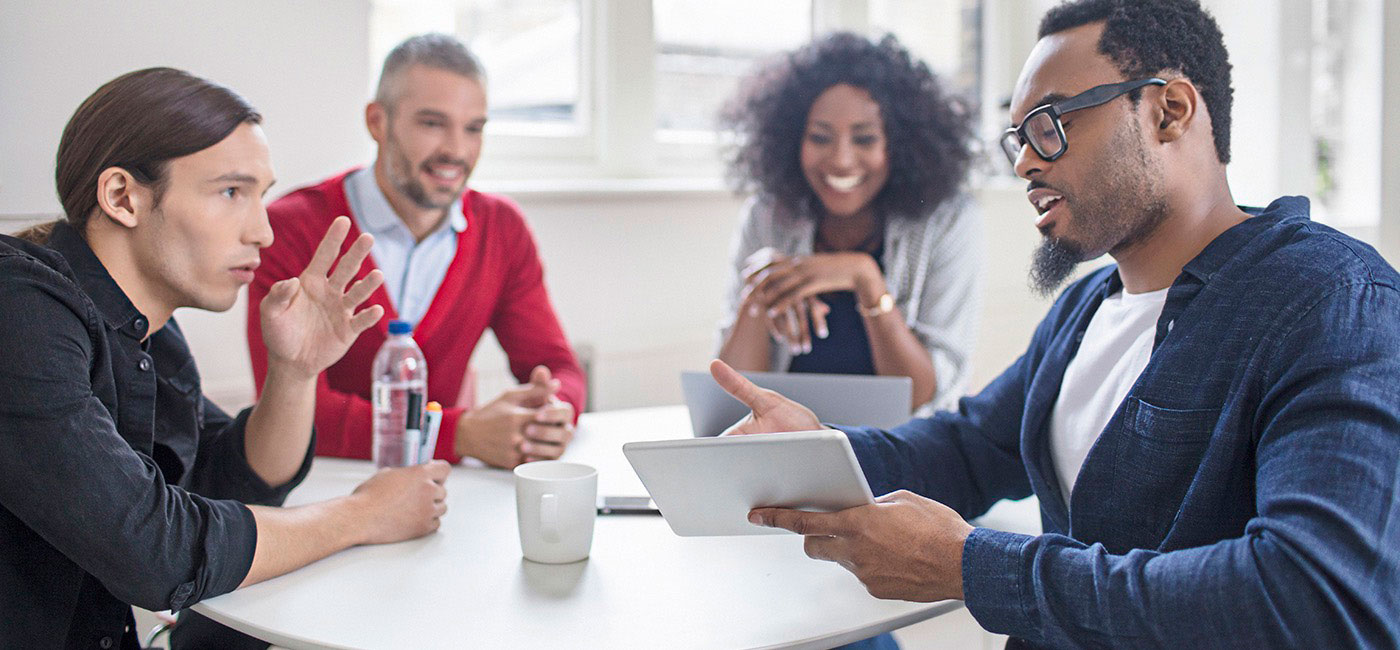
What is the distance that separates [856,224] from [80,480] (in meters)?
1.84

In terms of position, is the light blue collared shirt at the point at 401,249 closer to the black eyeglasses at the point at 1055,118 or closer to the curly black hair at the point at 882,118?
the curly black hair at the point at 882,118

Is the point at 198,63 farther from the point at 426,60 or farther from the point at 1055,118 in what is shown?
the point at 1055,118

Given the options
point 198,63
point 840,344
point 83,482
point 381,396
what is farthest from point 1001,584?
point 198,63

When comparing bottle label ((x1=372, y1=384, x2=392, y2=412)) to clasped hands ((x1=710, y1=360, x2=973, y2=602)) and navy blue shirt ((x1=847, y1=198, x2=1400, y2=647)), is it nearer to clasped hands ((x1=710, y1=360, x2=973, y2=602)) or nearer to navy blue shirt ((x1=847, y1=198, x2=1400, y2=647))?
clasped hands ((x1=710, y1=360, x2=973, y2=602))

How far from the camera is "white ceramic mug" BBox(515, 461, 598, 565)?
1.23 meters

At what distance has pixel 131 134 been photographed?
4.15 ft

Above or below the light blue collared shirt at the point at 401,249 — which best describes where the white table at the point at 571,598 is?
below

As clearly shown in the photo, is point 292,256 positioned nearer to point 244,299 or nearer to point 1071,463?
point 244,299

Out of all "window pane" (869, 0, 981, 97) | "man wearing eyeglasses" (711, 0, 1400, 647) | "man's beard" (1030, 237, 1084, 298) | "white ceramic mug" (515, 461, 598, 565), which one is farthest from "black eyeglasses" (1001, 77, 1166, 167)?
"window pane" (869, 0, 981, 97)

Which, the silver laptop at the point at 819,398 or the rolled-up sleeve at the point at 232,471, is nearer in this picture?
the rolled-up sleeve at the point at 232,471

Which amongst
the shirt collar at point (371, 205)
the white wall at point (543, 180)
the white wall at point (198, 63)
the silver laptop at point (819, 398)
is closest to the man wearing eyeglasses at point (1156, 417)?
the silver laptop at point (819, 398)

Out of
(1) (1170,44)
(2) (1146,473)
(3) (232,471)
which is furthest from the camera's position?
(3) (232,471)

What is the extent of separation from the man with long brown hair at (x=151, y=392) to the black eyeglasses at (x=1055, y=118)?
2.65 ft

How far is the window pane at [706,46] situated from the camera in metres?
3.50
